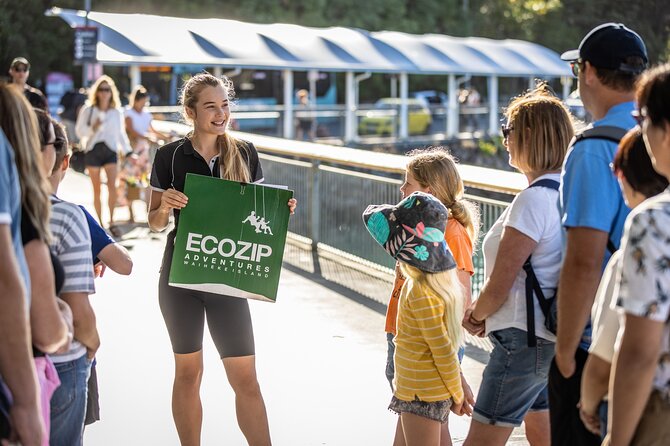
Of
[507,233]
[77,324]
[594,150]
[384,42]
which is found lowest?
[77,324]

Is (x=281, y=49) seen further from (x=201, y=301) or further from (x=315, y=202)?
(x=201, y=301)

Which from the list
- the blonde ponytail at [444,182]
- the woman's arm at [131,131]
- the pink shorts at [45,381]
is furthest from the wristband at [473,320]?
the woman's arm at [131,131]

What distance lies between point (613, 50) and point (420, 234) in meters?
1.06

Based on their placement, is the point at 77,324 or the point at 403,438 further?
the point at 403,438

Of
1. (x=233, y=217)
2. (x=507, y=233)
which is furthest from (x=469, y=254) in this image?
(x=233, y=217)

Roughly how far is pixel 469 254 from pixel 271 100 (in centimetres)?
4468

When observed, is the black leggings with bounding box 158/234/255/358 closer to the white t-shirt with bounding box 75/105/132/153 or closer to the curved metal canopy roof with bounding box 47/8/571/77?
the white t-shirt with bounding box 75/105/132/153

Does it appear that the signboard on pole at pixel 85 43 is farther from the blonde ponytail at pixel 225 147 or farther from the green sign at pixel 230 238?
the green sign at pixel 230 238

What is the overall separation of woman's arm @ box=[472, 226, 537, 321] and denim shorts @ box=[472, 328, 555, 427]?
0.49 ft

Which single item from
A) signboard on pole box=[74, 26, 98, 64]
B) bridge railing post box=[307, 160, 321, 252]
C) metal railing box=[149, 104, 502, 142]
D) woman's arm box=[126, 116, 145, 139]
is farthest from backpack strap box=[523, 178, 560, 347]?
metal railing box=[149, 104, 502, 142]

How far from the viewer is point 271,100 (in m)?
48.6

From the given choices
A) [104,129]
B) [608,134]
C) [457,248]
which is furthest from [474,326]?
[104,129]

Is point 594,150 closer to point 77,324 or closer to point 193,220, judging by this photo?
point 77,324

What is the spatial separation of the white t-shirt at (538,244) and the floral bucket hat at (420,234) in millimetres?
265
